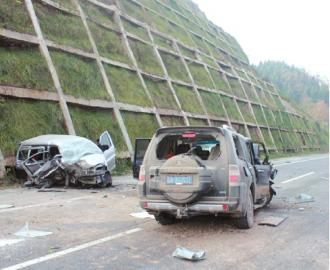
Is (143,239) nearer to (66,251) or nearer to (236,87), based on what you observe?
(66,251)

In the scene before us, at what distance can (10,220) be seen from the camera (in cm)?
845

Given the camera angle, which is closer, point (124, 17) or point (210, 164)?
point (210, 164)

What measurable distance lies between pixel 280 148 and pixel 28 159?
37.0m

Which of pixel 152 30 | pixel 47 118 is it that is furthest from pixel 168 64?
pixel 47 118

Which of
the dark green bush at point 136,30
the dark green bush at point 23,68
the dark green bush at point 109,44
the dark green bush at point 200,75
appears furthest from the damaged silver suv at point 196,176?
the dark green bush at point 200,75

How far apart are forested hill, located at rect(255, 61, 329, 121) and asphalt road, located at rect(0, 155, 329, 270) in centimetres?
13380

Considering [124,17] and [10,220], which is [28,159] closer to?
[10,220]

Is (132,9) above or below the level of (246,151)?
above

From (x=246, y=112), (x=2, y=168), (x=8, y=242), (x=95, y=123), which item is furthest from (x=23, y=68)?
(x=246, y=112)

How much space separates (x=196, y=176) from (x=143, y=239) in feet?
4.26

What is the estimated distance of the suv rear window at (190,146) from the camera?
7.91m

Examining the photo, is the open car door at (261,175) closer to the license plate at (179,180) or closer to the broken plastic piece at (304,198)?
the broken plastic piece at (304,198)

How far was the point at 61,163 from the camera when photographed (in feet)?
45.1

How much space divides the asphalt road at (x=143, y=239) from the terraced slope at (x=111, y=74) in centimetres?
685
